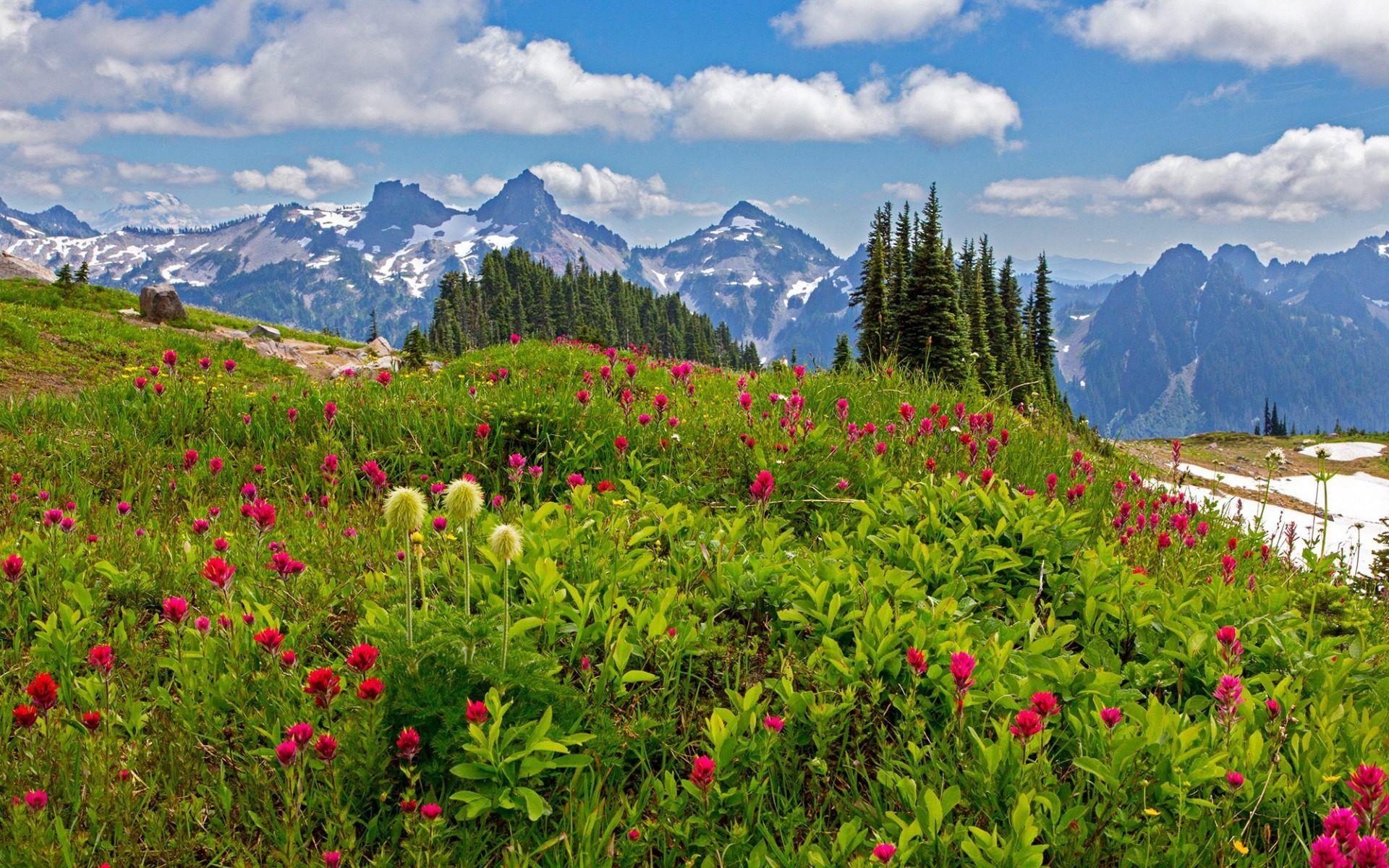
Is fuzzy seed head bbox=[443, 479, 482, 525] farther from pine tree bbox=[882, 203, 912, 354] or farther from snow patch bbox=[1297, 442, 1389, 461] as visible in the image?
snow patch bbox=[1297, 442, 1389, 461]

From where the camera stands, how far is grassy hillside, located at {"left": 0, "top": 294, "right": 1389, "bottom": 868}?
2.44 meters

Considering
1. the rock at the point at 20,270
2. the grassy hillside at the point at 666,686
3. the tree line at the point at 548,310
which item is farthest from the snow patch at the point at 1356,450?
the rock at the point at 20,270

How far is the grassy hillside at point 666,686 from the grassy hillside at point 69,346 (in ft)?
21.5

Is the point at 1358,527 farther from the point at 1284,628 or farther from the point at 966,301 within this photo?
the point at 966,301

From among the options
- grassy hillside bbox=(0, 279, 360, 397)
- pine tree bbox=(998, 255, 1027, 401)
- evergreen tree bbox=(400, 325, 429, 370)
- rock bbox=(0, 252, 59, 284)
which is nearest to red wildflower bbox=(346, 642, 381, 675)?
grassy hillside bbox=(0, 279, 360, 397)

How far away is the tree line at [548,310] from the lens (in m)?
108

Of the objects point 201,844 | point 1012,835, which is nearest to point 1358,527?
point 1012,835

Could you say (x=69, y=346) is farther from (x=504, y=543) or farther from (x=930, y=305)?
→ (x=930, y=305)

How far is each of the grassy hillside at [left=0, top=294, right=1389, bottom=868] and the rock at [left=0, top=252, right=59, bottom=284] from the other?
118 ft

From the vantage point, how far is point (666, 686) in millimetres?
3080

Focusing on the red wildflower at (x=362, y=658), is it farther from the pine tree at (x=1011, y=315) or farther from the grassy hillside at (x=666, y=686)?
the pine tree at (x=1011, y=315)

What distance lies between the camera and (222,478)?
5.91m

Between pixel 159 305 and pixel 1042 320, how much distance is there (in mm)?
81075

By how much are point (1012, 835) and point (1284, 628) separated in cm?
233
